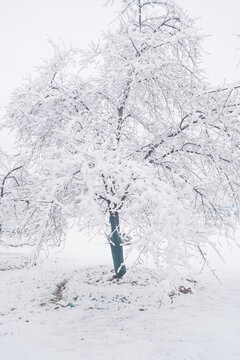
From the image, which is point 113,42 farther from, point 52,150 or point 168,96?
point 52,150

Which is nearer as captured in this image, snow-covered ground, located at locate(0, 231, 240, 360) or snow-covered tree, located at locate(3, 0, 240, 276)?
snow-covered ground, located at locate(0, 231, 240, 360)

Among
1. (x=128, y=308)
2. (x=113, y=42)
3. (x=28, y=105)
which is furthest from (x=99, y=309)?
(x=113, y=42)

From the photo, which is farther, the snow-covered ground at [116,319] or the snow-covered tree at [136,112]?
the snow-covered tree at [136,112]

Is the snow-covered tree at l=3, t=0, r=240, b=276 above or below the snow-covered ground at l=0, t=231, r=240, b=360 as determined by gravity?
above

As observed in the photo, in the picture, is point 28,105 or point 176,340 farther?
point 28,105

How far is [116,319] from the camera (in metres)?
5.48

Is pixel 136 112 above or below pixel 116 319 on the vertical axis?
above

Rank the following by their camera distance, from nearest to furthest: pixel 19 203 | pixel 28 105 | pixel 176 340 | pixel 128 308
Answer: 1. pixel 176 340
2. pixel 128 308
3. pixel 28 105
4. pixel 19 203

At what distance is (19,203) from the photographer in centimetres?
968

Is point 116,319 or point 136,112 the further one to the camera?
point 136,112

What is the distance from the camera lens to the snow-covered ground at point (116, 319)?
14.0 feet

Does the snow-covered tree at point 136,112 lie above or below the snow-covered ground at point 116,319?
above

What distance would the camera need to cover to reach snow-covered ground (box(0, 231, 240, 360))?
4.28 meters

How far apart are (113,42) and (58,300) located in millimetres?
6379
